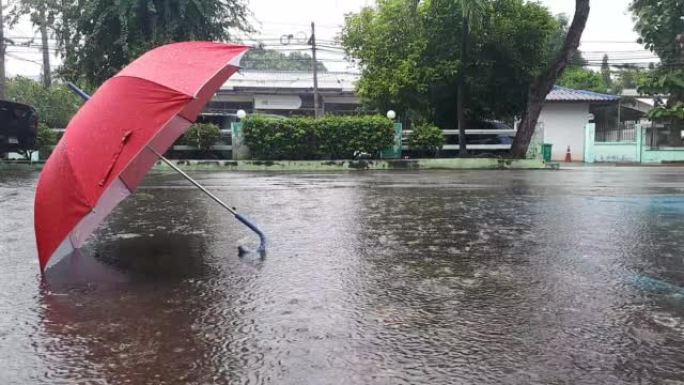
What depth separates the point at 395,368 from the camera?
2836 millimetres

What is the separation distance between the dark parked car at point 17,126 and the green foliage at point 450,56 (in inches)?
444

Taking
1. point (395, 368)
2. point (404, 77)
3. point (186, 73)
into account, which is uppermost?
point (404, 77)

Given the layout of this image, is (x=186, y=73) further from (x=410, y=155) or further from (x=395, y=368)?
(x=410, y=155)

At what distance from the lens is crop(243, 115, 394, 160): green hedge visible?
1905cm

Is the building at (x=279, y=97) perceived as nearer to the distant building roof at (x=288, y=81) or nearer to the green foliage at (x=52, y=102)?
the distant building roof at (x=288, y=81)

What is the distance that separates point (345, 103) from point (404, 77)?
15808mm

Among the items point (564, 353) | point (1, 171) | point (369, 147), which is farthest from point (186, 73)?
point (369, 147)

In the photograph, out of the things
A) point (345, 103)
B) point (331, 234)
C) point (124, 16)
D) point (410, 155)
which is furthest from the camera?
point (345, 103)

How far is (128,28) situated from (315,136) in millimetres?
7093

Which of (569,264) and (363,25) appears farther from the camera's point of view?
(363,25)

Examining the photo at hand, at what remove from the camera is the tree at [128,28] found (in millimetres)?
19391

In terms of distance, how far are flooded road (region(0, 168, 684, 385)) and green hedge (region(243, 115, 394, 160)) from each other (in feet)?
38.0

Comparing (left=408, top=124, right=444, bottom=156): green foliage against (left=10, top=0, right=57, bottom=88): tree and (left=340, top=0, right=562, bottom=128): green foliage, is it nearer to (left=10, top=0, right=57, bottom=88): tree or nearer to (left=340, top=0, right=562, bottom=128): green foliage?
(left=340, top=0, right=562, bottom=128): green foliage

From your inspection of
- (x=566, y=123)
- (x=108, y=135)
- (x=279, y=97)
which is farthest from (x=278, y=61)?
(x=108, y=135)
